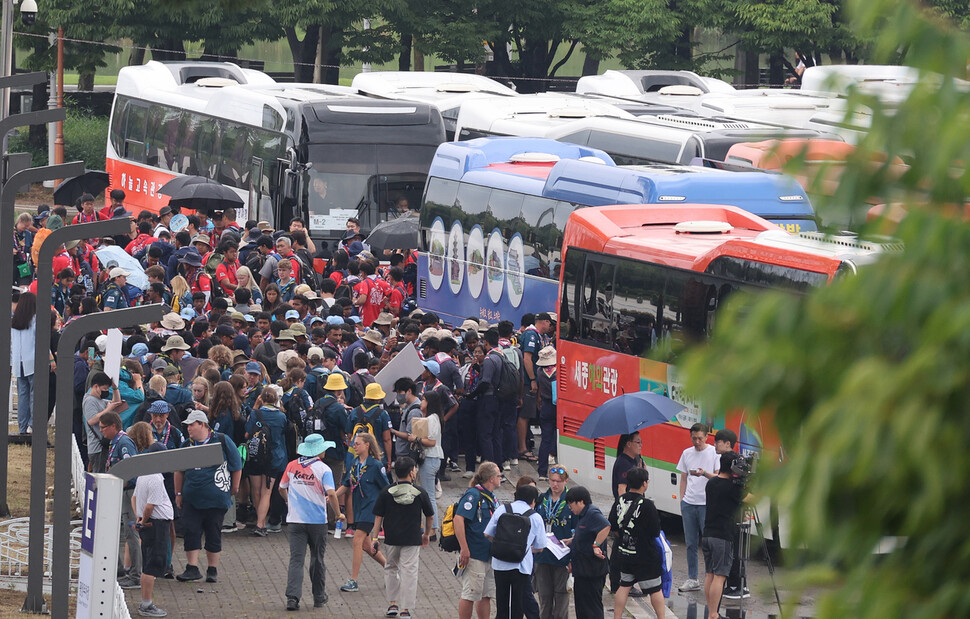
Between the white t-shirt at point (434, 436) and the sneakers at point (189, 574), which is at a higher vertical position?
the white t-shirt at point (434, 436)

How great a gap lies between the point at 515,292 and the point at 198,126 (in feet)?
46.3

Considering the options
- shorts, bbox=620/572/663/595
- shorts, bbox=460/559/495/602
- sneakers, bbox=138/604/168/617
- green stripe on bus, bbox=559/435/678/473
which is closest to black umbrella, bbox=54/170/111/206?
green stripe on bus, bbox=559/435/678/473

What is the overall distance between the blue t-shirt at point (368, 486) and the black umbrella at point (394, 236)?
452 inches

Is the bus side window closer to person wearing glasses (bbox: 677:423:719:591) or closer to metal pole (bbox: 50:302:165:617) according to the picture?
person wearing glasses (bbox: 677:423:719:591)

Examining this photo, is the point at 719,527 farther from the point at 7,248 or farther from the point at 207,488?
the point at 7,248

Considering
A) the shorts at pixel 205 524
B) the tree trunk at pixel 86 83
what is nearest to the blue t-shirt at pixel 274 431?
the shorts at pixel 205 524

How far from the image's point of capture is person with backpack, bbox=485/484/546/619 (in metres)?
11.4

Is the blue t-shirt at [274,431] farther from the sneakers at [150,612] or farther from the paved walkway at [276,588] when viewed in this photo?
the sneakers at [150,612]

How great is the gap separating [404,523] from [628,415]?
2.52m

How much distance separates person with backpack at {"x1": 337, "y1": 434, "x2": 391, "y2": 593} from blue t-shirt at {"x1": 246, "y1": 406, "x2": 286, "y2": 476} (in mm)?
1348

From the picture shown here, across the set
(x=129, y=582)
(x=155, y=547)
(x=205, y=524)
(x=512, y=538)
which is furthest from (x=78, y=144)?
(x=512, y=538)

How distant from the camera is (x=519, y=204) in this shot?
73.2ft

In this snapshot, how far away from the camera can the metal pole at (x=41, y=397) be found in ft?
39.3

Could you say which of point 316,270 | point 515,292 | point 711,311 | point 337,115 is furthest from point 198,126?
point 711,311
